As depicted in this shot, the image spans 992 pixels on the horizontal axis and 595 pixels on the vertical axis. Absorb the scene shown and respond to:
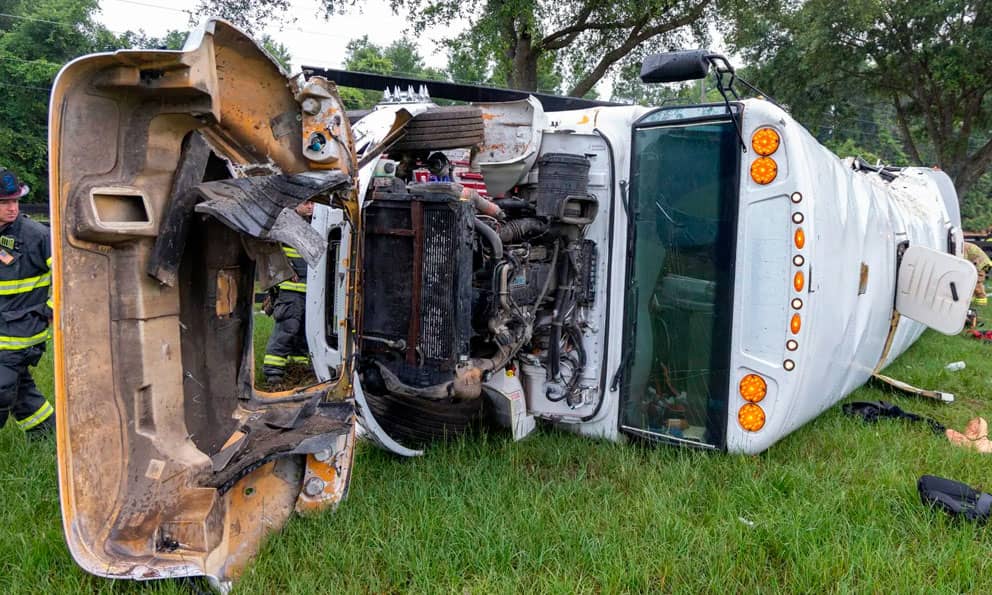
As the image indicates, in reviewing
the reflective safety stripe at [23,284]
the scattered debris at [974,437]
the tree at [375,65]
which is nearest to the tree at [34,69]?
the tree at [375,65]

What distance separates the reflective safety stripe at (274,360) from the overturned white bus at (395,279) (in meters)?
2.40

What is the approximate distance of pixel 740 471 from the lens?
3.27 metres

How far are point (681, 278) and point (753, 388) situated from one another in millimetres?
644

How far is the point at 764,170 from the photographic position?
10.8 ft

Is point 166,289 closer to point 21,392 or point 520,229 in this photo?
point 520,229

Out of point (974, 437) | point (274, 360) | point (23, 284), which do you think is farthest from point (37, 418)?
point (974, 437)

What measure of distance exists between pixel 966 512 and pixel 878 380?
2.89 metres


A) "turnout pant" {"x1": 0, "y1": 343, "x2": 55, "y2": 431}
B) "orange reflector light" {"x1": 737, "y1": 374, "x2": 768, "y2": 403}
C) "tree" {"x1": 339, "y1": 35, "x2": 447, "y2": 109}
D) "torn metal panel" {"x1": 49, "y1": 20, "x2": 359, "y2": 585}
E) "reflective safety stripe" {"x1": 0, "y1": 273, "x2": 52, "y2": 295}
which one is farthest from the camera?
"tree" {"x1": 339, "y1": 35, "x2": 447, "y2": 109}

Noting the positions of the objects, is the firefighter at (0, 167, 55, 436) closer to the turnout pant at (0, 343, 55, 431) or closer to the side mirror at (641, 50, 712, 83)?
the turnout pant at (0, 343, 55, 431)

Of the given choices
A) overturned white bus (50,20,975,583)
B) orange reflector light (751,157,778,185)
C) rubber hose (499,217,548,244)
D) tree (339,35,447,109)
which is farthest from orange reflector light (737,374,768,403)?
tree (339,35,447,109)

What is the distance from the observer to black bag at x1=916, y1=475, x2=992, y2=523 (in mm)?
2896

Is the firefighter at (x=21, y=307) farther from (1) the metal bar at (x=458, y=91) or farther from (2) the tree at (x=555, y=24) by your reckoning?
(2) the tree at (x=555, y=24)

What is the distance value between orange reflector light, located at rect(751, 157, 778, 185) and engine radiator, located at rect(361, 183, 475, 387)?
1.44 meters

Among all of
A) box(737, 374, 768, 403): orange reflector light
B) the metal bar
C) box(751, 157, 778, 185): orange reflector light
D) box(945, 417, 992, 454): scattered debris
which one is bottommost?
box(945, 417, 992, 454): scattered debris
